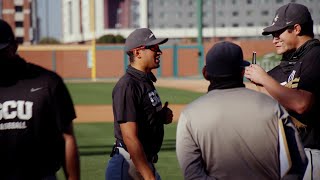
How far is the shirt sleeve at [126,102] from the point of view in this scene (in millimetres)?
4953

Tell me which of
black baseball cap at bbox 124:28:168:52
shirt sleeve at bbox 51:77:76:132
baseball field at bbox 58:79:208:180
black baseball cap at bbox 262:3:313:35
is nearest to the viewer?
shirt sleeve at bbox 51:77:76:132

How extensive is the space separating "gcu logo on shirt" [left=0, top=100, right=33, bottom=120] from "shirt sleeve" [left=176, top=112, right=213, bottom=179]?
89cm

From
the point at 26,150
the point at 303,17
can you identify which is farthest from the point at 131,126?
the point at 303,17

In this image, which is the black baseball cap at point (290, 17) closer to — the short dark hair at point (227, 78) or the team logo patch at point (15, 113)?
the short dark hair at point (227, 78)

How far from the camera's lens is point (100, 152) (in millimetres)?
12977

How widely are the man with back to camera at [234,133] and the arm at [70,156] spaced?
0.65m

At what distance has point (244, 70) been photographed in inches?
152

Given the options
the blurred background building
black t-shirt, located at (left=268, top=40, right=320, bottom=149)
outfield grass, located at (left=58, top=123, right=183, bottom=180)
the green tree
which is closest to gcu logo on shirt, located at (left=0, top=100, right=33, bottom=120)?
black t-shirt, located at (left=268, top=40, right=320, bottom=149)

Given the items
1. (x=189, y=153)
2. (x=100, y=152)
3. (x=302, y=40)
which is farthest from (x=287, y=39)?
(x=100, y=152)

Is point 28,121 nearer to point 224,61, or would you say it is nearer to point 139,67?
point 224,61

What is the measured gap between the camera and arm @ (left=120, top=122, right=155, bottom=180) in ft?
16.1

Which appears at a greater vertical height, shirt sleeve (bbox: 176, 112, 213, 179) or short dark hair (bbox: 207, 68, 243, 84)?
short dark hair (bbox: 207, 68, 243, 84)

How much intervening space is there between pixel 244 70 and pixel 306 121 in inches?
38.3

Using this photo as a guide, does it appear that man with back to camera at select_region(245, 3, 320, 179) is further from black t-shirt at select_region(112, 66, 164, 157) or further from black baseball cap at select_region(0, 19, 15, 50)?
black baseball cap at select_region(0, 19, 15, 50)
